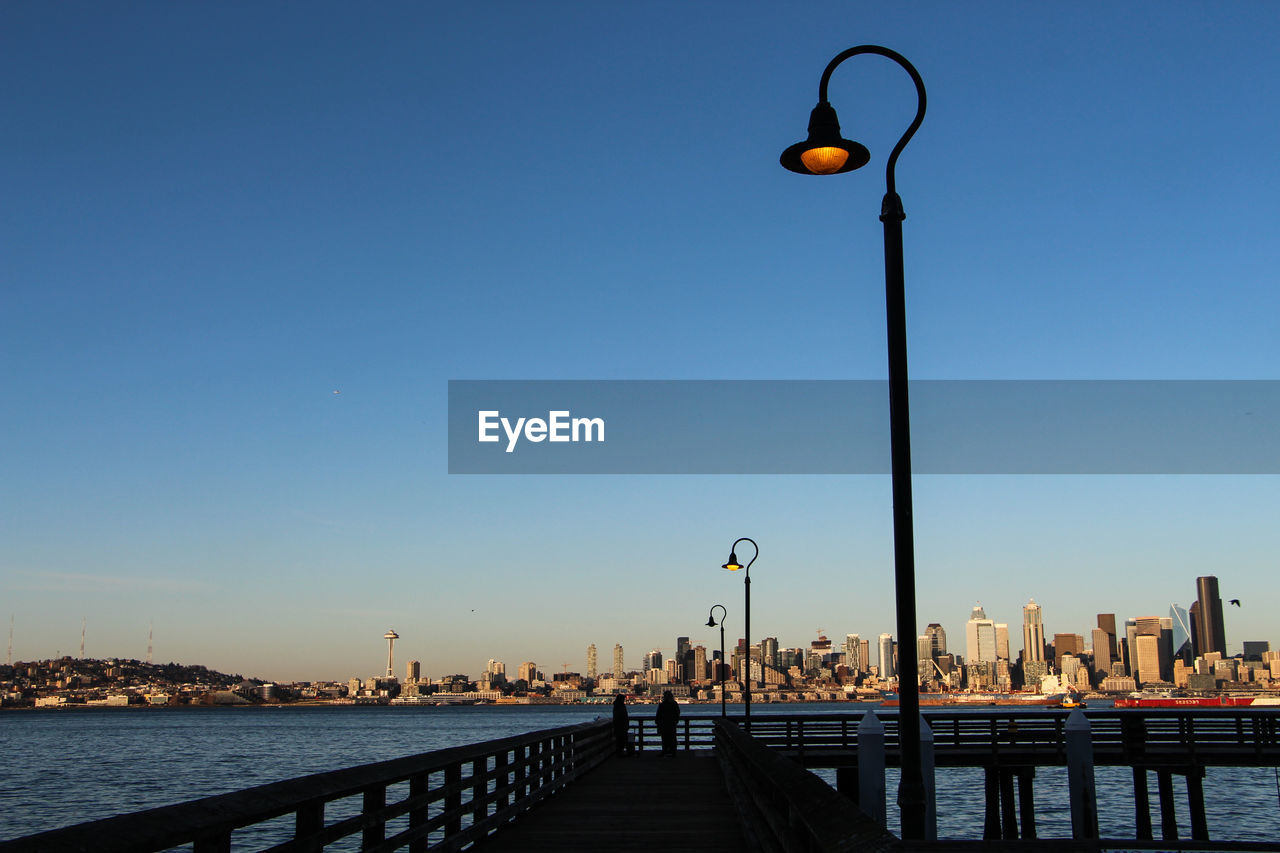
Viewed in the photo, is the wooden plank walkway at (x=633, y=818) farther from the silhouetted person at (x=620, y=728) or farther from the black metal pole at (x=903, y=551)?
the silhouetted person at (x=620, y=728)

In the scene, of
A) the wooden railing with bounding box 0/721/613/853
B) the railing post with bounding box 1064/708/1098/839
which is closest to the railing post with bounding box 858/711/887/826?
the railing post with bounding box 1064/708/1098/839

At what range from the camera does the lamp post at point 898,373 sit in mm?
8461

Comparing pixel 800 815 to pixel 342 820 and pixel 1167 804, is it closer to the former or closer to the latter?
pixel 342 820

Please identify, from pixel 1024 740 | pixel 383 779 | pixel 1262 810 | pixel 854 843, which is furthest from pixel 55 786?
pixel 854 843

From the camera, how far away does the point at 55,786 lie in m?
65.1

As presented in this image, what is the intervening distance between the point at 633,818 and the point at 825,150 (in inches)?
369

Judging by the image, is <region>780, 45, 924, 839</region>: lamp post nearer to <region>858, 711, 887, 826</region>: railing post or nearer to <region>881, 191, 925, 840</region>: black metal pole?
<region>881, 191, 925, 840</region>: black metal pole

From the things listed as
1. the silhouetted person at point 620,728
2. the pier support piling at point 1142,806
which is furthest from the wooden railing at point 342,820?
the pier support piling at point 1142,806

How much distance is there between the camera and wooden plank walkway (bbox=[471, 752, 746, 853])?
12422 mm

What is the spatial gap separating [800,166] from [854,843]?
6.55 meters

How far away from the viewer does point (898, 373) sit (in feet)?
29.8

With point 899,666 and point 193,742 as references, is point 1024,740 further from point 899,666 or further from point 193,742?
point 193,742

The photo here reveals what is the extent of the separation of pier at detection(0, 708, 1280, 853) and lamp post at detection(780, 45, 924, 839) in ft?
2.94

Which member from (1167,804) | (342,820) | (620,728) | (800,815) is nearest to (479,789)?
(342,820)
